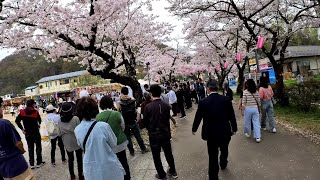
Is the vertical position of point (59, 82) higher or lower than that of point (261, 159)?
higher

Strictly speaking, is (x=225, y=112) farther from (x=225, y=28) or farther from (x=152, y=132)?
(x=225, y=28)

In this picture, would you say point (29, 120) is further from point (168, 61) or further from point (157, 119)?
point (168, 61)

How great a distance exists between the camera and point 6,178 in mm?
3861

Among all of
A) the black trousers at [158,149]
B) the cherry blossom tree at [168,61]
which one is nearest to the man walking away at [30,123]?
the black trousers at [158,149]

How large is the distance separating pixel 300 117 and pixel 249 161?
218 inches

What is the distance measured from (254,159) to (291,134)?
2.50m

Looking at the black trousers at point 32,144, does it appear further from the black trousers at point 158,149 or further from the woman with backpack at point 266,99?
the woman with backpack at point 266,99

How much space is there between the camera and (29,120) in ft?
22.3

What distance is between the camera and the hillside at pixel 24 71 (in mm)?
Result: 68625

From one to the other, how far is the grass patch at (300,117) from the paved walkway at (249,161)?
899 millimetres

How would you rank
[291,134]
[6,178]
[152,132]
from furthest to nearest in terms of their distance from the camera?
[291,134] < [152,132] < [6,178]

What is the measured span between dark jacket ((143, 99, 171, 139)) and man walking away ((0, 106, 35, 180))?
204cm

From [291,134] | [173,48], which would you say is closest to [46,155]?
[291,134]

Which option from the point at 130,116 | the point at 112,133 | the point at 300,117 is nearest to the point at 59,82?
the point at 300,117
